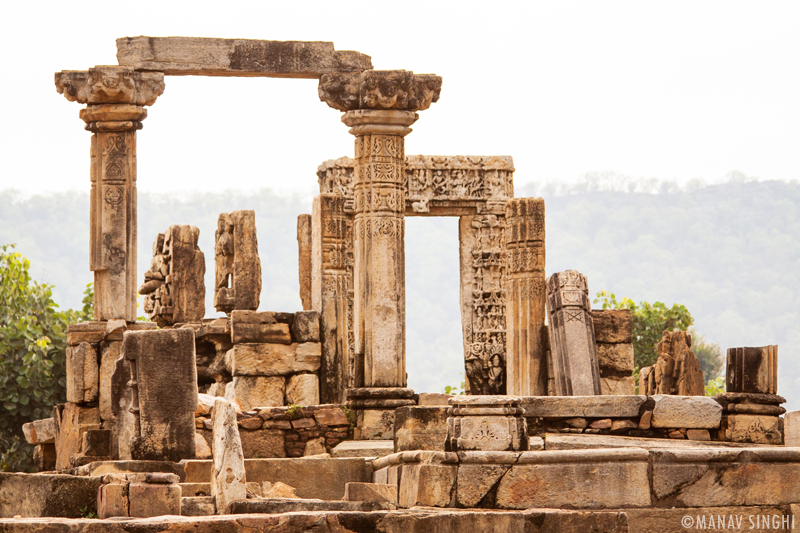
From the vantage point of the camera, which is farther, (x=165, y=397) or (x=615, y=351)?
(x=615, y=351)

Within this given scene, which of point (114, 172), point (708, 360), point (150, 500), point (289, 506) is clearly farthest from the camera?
point (708, 360)

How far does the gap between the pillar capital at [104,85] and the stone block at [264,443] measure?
165 inches

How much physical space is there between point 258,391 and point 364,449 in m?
3.23

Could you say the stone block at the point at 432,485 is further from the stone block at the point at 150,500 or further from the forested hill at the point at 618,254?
the forested hill at the point at 618,254

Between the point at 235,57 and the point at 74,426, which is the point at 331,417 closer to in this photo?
the point at 74,426

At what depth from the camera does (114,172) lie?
14.9m

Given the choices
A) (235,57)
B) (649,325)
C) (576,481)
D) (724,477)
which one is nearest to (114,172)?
(235,57)

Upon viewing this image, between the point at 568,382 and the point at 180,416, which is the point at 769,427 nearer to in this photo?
the point at 568,382

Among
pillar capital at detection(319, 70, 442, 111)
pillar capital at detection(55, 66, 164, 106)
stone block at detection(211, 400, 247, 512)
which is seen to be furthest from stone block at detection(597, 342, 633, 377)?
stone block at detection(211, 400, 247, 512)

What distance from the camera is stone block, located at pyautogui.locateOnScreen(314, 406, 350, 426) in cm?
1340

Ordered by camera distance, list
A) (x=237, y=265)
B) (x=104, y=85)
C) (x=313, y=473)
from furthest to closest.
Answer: (x=237, y=265) → (x=104, y=85) → (x=313, y=473)

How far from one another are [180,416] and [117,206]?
16.0 ft

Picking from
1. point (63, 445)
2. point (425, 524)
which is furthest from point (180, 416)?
point (63, 445)

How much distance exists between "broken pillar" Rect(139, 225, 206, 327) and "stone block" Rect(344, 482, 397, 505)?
8561mm
